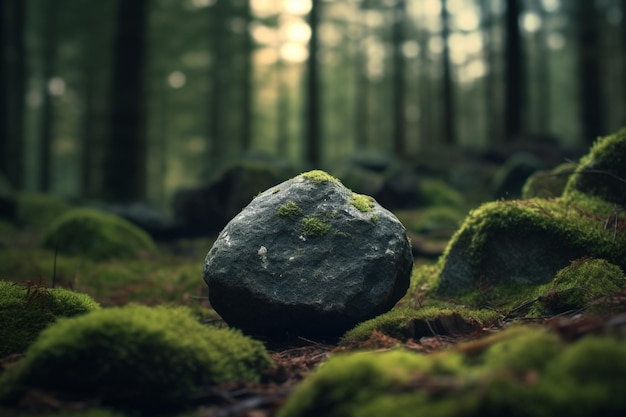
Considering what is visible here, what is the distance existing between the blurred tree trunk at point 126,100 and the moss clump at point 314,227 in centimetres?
898

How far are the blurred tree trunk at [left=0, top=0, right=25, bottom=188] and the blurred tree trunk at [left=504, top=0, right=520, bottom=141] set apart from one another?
16009 mm

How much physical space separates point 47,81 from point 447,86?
20.2 meters

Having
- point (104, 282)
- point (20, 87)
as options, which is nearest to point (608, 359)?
point (104, 282)

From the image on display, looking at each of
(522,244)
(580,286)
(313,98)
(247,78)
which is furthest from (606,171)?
(247,78)

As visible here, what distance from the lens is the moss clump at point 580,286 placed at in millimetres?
3396

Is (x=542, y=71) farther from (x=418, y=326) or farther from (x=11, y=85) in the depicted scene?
(x=418, y=326)

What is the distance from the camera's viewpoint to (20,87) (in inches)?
763

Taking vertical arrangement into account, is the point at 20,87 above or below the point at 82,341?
above

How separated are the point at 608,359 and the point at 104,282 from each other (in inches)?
242

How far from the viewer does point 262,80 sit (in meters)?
36.7

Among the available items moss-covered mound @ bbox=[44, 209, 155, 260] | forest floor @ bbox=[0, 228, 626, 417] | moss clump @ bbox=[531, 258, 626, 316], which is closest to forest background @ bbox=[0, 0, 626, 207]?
moss-covered mound @ bbox=[44, 209, 155, 260]

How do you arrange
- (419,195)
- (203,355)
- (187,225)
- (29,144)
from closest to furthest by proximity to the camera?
(203,355) → (187,225) → (419,195) → (29,144)

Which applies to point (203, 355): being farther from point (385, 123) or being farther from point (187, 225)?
point (385, 123)

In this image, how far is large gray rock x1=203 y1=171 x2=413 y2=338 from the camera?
12.0ft
